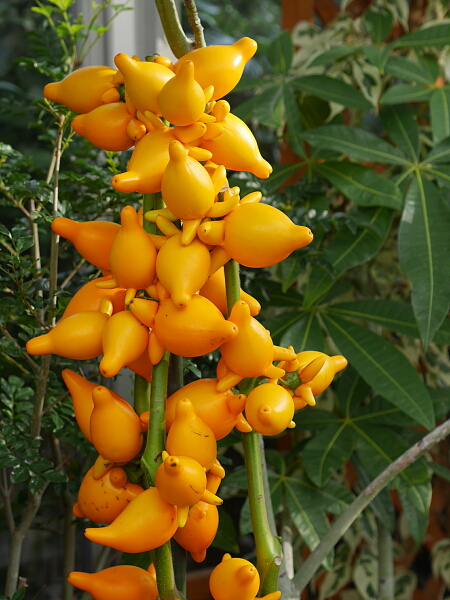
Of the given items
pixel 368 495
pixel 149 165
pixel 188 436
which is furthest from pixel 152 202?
pixel 368 495

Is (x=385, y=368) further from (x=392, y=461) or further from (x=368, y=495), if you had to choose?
(x=368, y=495)

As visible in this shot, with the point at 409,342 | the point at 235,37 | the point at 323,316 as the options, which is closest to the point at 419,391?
the point at 323,316

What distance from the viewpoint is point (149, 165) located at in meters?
0.29

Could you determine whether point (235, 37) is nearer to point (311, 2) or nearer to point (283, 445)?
point (311, 2)

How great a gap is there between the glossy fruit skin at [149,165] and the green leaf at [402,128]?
0.54 meters

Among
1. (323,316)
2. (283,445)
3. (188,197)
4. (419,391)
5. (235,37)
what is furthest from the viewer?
(235,37)

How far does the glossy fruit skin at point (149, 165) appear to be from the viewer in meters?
0.29

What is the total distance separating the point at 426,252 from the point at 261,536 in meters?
0.44

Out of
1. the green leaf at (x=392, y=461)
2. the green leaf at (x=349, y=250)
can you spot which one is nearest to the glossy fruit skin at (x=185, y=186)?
the green leaf at (x=349, y=250)

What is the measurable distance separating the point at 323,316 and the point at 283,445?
16.5 inches

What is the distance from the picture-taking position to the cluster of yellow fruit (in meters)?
0.27

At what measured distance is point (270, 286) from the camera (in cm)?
72

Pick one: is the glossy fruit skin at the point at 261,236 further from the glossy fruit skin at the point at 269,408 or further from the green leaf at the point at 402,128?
the green leaf at the point at 402,128

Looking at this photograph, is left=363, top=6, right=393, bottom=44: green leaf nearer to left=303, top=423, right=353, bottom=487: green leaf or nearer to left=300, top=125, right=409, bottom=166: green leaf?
left=300, top=125, right=409, bottom=166: green leaf
